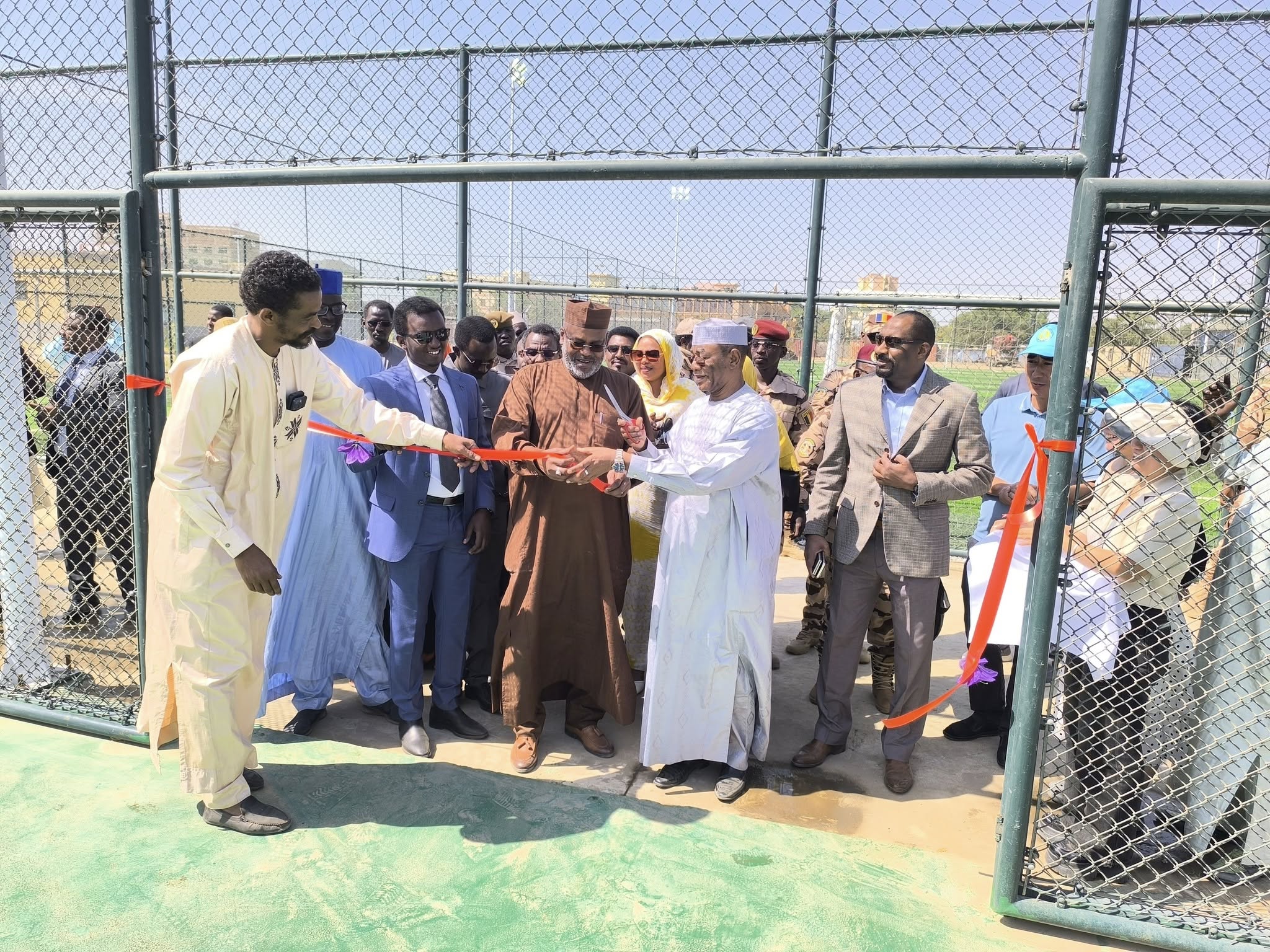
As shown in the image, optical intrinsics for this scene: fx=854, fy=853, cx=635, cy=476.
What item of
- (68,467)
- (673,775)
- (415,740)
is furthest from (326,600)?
(68,467)

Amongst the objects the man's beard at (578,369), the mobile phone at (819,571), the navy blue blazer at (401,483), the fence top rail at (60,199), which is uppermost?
the fence top rail at (60,199)

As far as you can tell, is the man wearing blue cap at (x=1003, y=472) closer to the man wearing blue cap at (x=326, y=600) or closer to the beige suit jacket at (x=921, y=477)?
the beige suit jacket at (x=921, y=477)

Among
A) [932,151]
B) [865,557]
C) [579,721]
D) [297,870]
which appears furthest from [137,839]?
[932,151]

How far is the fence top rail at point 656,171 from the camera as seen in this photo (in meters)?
2.57

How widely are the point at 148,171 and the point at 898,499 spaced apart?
3.40 metres

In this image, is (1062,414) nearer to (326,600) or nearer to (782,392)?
(782,392)

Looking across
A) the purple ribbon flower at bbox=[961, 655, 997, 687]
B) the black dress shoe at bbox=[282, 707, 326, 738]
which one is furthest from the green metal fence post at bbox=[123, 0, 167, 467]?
the purple ribbon flower at bbox=[961, 655, 997, 687]

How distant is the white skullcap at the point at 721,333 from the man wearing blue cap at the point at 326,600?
1.64m

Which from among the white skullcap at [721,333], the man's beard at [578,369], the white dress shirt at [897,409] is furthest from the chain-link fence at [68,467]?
the white dress shirt at [897,409]

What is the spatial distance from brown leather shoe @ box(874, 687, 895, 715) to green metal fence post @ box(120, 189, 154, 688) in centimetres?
351

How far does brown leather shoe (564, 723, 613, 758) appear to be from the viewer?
3908mm

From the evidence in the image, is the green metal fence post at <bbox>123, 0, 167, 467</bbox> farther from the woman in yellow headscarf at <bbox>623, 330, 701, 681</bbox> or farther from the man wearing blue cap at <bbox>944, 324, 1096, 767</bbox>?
the man wearing blue cap at <bbox>944, 324, 1096, 767</bbox>

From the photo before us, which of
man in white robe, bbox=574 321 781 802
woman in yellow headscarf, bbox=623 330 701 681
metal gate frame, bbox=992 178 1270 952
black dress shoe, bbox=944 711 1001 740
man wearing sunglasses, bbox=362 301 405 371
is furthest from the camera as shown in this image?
man wearing sunglasses, bbox=362 301 405 371

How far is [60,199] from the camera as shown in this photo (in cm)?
348
